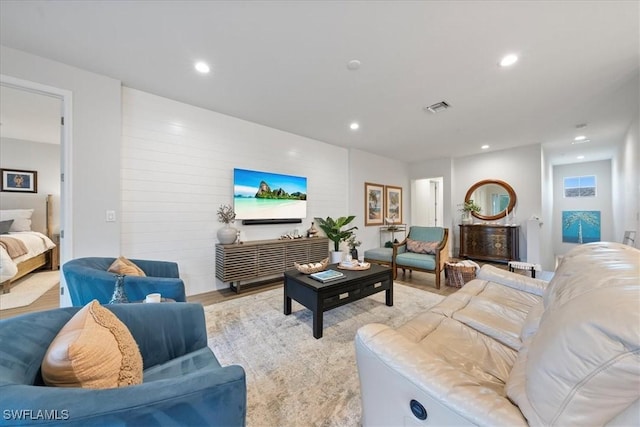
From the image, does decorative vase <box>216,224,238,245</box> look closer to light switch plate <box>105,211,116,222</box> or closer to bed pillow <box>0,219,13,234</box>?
light switch plate <box>105,211,116,222</box>

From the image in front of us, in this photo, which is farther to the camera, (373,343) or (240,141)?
(240,141)

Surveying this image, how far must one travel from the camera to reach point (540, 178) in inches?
201

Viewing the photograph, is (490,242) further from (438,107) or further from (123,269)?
(123,269)

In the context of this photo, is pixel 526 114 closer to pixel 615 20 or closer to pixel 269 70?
pixel 615 20

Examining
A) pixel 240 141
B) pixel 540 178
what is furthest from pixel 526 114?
pixel 240 141

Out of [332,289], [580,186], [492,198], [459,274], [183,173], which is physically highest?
[580,186]

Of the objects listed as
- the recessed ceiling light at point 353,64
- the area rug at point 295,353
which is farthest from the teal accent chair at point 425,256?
the recessed ceiling light at point 353,64

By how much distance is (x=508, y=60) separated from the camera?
2.29 m

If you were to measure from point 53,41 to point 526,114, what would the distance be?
5.64 m

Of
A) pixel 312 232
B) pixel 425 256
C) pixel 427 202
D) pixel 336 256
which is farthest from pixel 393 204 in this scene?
pixel 312 232

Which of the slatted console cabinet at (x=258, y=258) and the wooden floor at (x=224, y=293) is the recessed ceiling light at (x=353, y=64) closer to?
the slatted console cabinet at (x=258, y=258)

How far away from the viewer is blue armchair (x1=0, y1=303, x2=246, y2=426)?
0.59 m

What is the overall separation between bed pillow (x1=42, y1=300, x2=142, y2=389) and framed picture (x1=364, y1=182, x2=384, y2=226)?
511cm

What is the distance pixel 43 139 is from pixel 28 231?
1723 millimetres
